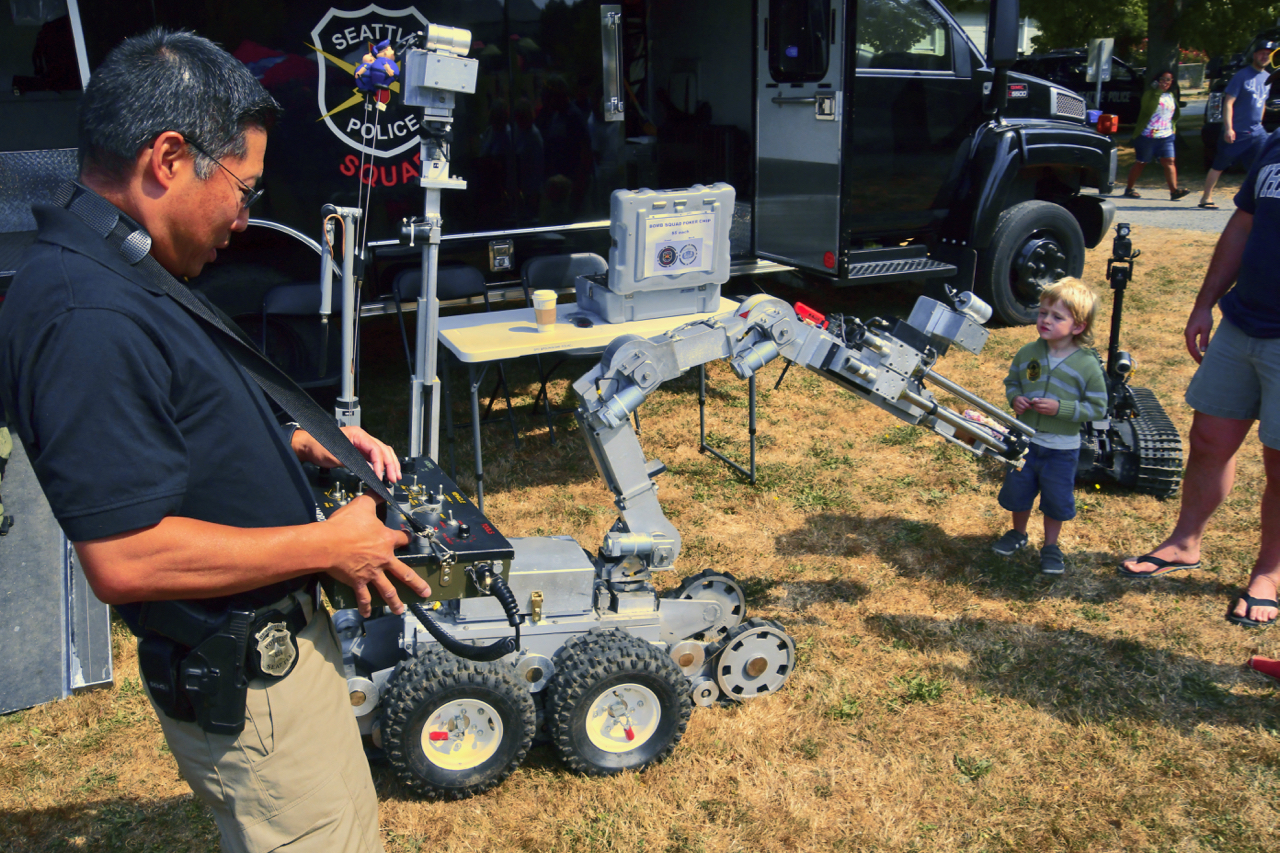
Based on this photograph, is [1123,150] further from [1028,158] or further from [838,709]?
[838,709]

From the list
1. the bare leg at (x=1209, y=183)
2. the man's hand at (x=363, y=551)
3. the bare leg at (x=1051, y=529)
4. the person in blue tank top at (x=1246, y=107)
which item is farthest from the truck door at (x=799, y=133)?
the bare leg at (x=1209, y=183)

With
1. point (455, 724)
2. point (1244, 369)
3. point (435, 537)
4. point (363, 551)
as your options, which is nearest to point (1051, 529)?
point (1244, 369)

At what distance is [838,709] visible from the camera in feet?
11.4

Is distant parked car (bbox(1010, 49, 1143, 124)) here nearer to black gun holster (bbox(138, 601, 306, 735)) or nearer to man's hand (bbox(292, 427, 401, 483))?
man's hand (bbox(292, 427, 401, 483))

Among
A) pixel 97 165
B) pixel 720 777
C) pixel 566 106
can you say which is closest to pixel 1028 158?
pixel 566 106

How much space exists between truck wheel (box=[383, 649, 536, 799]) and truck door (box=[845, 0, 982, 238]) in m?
5.06

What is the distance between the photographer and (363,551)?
5.51 ft

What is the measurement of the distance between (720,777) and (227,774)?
5.92 feet

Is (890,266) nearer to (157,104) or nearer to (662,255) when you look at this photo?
(662,255)

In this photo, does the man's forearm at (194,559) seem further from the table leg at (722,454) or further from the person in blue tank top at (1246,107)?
the person in blue tank top at (1246,107)

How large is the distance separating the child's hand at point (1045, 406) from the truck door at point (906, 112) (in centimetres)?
319

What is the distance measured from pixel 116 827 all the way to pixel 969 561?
367 cm

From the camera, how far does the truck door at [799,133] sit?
6551 millimetres

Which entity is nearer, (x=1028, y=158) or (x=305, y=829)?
(x=305, y=829)
